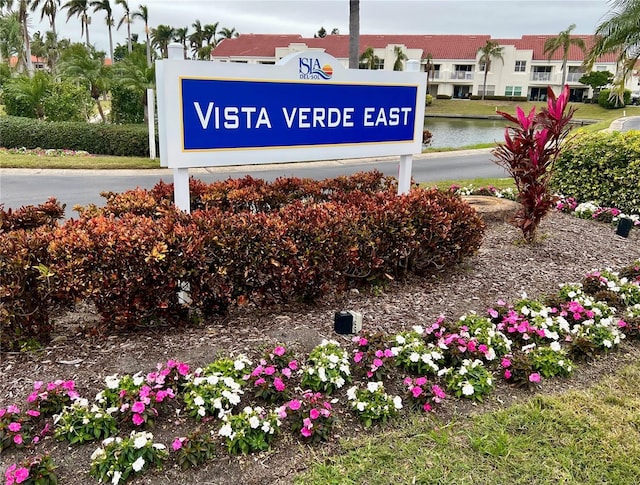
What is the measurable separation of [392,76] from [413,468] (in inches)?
142

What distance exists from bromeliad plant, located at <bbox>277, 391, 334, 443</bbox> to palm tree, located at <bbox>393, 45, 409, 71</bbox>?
158 ft

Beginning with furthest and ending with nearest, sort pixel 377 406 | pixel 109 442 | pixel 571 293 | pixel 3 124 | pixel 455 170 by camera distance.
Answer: pixel 3 124 → pixel 455 170 → pixel 571 293 → pixel 377 406 → pixel 109 442

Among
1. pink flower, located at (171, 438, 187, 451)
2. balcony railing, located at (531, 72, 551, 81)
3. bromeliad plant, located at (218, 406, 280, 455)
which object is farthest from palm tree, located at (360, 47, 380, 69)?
pink flower, located at (171, 438, 187, 451)

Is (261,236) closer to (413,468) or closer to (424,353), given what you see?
(424,353)

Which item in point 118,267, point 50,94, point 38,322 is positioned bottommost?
point 38,322

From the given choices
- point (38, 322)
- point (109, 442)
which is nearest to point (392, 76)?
point (38, 322)

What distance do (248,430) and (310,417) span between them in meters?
0.31

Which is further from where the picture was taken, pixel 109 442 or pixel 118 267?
pixel 118 267

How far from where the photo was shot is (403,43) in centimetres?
A: 5316

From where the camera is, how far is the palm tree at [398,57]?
48.7m

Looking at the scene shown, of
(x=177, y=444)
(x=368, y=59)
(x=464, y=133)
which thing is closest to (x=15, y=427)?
(x=177, y=444)

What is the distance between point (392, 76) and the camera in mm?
4938

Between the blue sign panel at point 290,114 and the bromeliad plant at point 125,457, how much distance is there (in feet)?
6.88

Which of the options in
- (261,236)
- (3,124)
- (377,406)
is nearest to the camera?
(377,406)
